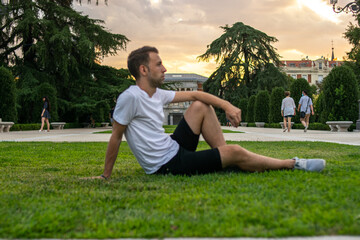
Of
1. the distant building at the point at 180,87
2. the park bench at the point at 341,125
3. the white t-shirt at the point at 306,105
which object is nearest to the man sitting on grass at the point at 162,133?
the white t-shirt at the point at 306,105

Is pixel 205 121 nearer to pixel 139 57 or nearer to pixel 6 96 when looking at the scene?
pixel 139 57

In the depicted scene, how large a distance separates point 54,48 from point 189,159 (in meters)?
21.2

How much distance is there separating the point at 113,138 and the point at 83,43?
→ 20260 millimetres

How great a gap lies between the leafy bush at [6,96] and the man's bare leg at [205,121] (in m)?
17.4

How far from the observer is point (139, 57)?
9.96 feet

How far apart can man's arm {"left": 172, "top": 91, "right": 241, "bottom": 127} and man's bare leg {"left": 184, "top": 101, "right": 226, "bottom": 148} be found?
0.06 meters

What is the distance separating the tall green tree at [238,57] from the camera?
3272 cm

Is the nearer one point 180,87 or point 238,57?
point 238,57

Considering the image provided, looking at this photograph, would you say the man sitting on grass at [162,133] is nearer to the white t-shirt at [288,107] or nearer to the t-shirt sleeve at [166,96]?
the t-shirt sleeve at [166,96]

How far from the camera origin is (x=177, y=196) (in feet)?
7.73

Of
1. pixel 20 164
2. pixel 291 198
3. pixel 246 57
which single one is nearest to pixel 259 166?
pixel 291 198

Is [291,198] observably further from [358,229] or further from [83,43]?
[83,43]

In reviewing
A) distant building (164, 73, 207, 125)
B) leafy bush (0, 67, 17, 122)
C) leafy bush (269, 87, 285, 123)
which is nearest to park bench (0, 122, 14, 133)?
leafy bush (0, 67, 17, 122)

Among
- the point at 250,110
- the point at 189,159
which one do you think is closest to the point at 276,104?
the point at 250,110
